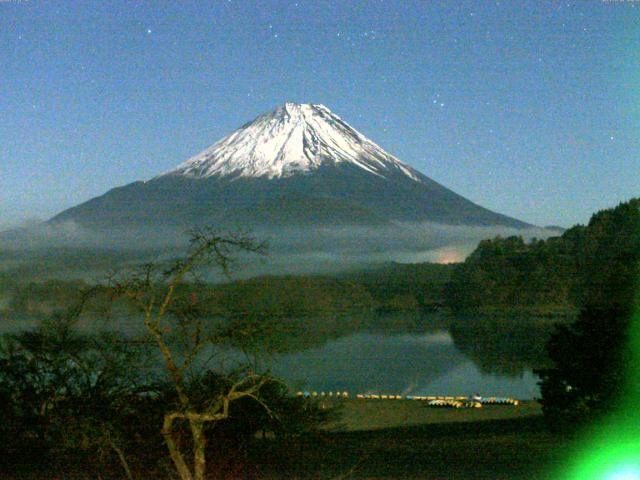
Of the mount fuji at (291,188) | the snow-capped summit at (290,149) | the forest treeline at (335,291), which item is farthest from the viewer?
the snow-capped summit at (290,149)

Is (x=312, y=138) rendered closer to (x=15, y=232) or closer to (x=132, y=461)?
(x=15, y=232)

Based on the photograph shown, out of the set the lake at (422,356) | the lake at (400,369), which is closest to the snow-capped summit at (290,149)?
the lake at (422,356)

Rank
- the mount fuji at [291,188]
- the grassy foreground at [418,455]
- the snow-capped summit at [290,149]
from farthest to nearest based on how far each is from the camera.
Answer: the snow-capped summit at [290,149], the mount fuji at [291,188], the grassy foreground at [418,455]

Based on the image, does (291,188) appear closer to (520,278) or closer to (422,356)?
(520,278)

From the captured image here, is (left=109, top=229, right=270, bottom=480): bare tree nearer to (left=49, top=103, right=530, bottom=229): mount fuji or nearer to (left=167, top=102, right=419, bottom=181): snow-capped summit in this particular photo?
(left=49, top=103, right=530, bottom=229): mount fuji

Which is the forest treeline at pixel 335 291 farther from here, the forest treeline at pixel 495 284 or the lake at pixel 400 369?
the lake at pixel 400 369

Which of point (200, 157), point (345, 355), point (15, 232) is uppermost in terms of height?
point (200, 157)

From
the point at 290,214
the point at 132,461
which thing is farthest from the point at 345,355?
the point at 132,461
